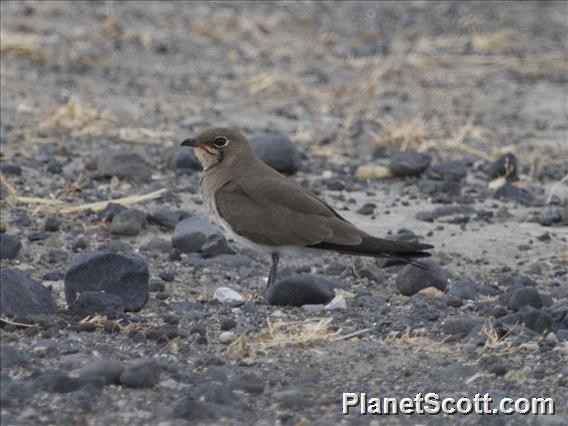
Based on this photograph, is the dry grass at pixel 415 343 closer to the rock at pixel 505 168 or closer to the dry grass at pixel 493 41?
the rock at pixel 505 168

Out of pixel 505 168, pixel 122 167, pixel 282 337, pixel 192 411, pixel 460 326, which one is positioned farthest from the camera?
pixel 505 168

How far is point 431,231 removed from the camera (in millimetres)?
7734

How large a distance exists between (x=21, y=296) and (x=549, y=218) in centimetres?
372

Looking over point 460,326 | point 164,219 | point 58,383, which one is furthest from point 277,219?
point 58,383

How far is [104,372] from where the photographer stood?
4.69 metres

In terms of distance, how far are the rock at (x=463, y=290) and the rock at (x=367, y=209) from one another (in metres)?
1.52

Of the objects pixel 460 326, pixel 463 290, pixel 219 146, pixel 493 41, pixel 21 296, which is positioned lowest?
pixel 493 41

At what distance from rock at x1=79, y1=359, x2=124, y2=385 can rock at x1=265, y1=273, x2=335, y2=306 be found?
4.81 ft

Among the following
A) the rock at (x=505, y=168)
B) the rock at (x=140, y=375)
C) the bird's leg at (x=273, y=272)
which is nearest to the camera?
the rock at (x=140, y=375)

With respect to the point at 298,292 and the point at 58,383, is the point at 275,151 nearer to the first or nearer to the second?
the point at 298,292

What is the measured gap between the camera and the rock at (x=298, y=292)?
239 inches

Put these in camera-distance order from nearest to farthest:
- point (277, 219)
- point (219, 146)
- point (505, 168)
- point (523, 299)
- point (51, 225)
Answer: point (523, 299) < point (277, 219) < point (219, 146) < point (51, 225) < point (505, 168)

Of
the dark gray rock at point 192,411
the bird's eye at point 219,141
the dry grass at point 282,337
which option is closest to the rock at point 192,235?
the bird's eye at point 219,141

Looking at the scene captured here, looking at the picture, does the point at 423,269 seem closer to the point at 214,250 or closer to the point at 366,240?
the point at 366,240
